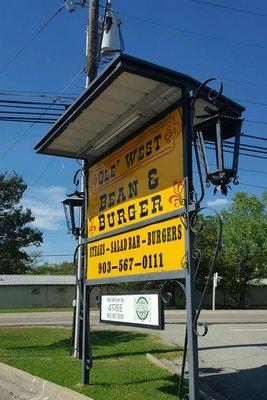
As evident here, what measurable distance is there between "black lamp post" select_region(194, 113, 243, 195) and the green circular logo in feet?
6.53

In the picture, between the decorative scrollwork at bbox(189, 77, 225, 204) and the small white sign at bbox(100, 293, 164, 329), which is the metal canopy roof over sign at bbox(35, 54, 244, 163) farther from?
the small white sign at bbox(100, 293, 164, 329)

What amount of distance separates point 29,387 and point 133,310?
280 cm

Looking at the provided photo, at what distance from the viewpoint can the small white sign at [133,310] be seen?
252 inches

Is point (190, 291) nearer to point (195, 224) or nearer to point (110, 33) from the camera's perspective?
point (195, 224)

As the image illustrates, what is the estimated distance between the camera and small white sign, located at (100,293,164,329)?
641 centimetres

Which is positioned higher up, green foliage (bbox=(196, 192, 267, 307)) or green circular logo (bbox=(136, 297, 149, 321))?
green foliage (bbox=(196, 192, 267, 307))

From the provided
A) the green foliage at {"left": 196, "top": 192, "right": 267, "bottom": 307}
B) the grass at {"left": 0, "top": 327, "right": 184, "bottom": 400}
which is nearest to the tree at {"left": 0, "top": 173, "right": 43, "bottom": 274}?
the green foliage at {"left": 196, "top": 192, "right": 267, "bottom": 307}

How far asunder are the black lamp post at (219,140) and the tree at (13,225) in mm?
46350

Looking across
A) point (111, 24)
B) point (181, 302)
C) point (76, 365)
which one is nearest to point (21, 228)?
point (181, 302)

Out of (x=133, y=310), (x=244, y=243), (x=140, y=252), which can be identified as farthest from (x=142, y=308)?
(x=244, y=243)

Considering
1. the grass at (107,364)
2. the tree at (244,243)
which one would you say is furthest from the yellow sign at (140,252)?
the tree at (244,243)

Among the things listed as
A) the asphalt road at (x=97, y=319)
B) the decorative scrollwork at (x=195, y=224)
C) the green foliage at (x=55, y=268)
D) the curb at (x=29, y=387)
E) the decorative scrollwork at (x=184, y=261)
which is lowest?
the curb at (x=29, y=387)

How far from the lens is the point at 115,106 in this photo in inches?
286

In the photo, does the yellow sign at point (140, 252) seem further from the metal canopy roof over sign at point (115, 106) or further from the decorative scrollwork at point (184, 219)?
the metal canopy roof over sign at point (115, 106)
